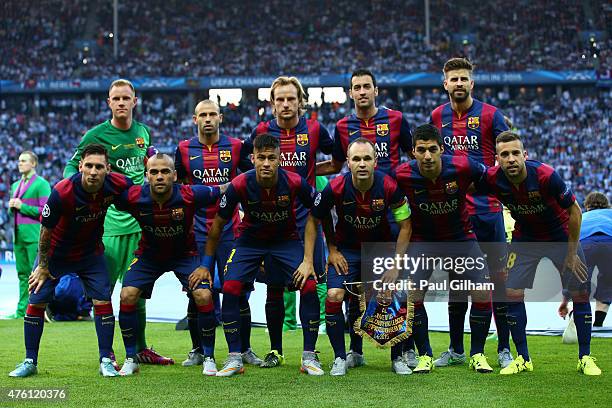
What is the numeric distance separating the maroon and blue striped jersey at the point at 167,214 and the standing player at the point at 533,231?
225 cm

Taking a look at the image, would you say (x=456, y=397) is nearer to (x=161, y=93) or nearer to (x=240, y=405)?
(x=240, y=405)

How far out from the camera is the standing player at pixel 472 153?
23.7 feet

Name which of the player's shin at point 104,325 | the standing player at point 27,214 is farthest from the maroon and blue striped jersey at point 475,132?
the standing player at point 27,214

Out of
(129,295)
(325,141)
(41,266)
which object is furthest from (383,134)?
(41,266)

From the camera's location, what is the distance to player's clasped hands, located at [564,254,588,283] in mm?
6773

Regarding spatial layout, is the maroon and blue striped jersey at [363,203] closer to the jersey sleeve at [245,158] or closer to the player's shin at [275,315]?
the player's shin at [275,315]

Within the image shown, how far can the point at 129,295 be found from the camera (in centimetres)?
700

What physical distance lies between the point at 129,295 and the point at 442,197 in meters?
2.55

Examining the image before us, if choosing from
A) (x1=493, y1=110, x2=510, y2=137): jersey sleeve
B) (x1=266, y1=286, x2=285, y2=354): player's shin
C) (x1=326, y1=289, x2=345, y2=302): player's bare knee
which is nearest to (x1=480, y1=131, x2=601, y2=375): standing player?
(x1=493, y1=110, x2=510, y2=137): jersey sleeve


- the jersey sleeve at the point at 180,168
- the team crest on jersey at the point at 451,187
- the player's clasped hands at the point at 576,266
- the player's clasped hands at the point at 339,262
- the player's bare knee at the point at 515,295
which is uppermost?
the jersey sleeve at the point at 180,168

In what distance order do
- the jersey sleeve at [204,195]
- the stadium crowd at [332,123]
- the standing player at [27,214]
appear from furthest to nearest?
the stadium crowd at [332,123]
the standing player at [27,214]
the jersey sleeve at [204,195]

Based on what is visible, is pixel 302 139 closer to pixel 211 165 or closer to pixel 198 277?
pixel 211 165

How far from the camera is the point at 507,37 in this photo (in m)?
43.6

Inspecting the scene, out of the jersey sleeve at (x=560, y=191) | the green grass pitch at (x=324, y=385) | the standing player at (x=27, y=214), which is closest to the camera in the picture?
the green grass pitch at (x=324, y=385)
